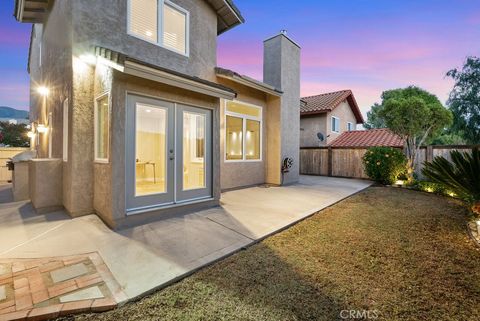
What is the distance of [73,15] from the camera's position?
5184 millimetres

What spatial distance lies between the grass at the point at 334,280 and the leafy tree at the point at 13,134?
30.5 metres

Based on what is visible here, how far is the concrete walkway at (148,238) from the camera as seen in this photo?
10.5 feet

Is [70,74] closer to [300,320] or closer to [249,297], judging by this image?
[249,297]

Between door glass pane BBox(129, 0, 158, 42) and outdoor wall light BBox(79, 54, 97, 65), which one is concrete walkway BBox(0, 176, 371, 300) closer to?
outdoor wall light BBox(79, 54, 97, 65)

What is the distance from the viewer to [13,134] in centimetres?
2380

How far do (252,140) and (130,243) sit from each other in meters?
6.82

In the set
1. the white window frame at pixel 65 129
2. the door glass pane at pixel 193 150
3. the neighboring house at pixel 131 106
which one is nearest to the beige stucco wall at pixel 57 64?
the neighboring house at pixel 131 106

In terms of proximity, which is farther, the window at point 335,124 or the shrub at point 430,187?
the window at point 335,124

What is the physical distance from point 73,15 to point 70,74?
4.38 feet

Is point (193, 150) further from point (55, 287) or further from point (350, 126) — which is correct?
point (350, 126)

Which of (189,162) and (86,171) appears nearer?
(86,171)

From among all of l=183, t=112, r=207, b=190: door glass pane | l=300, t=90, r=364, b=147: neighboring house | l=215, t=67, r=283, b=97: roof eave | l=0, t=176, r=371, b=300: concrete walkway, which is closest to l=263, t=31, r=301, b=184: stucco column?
l=215, t=67, r=283, b=97: roof eave

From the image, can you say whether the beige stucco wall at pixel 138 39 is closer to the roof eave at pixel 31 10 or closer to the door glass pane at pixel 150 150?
the door glass pane at pixel 150 150

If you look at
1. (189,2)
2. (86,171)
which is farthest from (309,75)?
(86,171)
